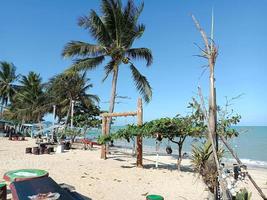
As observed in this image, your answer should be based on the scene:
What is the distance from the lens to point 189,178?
37.8 feet

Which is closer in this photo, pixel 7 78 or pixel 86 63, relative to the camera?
pixel 86 63

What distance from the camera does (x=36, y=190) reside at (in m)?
5.70

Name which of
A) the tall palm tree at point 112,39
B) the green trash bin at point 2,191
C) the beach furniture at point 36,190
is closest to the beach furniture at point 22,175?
the green trash bin at point 2,191

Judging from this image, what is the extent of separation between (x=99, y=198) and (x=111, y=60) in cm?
1175

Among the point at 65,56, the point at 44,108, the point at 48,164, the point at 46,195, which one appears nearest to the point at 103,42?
the point at 65,56

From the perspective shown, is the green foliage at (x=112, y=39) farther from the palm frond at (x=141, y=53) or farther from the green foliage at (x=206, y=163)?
the green foliage at (x=206, y=163)

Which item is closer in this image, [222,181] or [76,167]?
[222,181]

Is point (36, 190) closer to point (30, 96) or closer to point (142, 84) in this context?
point (142, 84)

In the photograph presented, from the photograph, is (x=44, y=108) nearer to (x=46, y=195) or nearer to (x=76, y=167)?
(x=76, y=167)

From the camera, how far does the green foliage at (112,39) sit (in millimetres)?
17859

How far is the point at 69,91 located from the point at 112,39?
13.2 m

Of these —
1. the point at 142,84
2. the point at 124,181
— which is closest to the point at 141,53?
the point at 142,84

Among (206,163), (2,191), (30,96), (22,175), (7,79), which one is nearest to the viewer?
(206,163)

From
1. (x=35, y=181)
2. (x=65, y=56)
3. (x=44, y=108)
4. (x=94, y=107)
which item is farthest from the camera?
(x=44, y=108)
